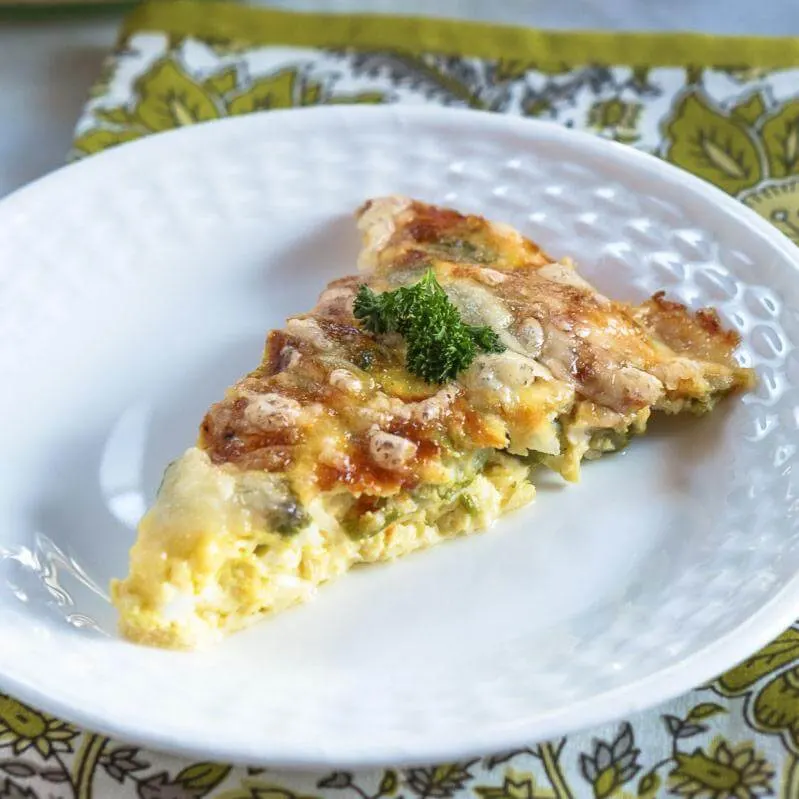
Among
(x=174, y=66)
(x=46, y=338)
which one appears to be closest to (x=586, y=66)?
(x=174, y=66)

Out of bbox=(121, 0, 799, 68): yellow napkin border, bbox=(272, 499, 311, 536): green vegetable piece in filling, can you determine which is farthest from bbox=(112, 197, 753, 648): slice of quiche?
bbox=(121, 0, 799, 68): yellow napkin border

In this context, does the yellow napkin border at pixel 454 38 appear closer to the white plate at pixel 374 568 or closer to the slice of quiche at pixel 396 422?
the white plate at pixel 374 568

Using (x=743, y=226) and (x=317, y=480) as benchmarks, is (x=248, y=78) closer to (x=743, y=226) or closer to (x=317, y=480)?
(x=743, y=226)

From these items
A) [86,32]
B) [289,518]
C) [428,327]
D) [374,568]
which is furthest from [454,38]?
[289,518]

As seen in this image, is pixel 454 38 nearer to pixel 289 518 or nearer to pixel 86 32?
pixel 86 32

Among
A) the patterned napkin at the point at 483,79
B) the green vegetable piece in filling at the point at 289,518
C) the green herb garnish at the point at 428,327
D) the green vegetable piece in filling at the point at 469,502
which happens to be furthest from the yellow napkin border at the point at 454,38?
the green vegetable piece in filling at the point at 289,518

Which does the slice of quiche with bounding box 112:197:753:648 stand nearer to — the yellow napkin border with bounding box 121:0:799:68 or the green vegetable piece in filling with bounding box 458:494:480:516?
the green vegetable piece in filling with bounding box 458:494:480:516
